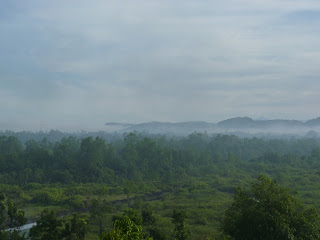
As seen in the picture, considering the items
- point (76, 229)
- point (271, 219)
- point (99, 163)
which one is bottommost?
point (76, 229)

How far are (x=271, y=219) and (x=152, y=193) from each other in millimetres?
29721

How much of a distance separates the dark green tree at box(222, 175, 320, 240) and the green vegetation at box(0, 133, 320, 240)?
51mm

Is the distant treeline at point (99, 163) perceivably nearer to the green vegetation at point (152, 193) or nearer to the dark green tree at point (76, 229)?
the green vegetation at point (152, 193)

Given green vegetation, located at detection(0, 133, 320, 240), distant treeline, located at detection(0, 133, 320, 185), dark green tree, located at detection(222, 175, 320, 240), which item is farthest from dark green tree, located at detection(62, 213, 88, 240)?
distant treeline, located at detection(0, 133, 320, 185)

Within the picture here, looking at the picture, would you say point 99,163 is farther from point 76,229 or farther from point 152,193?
point 76,229

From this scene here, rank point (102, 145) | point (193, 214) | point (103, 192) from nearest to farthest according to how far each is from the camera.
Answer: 1. point (193, 214)
2. point (103, 192)
3. point (102, 145)

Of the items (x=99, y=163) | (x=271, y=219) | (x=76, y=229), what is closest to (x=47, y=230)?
(x=76, y=229)

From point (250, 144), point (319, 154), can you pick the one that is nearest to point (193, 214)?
point (319, 154)

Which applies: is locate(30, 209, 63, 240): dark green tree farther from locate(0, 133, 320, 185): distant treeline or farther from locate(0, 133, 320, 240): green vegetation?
locate(0, 133, 320, 185): distant treeline

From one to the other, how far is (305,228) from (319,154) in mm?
59733

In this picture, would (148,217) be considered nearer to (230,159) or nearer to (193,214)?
(193,214)

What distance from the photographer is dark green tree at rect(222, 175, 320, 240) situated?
48.2ft

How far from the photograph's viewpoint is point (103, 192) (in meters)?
40.8

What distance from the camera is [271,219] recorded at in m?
14.8
